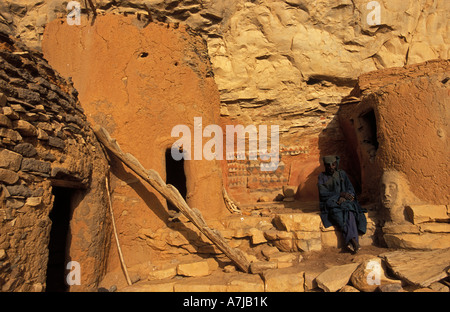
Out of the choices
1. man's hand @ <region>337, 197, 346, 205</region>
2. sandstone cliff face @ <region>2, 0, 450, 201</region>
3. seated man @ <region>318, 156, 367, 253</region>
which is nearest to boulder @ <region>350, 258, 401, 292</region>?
seated man @ <region>318, 156, 367, 253</region>

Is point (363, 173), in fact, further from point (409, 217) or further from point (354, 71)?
point (354, 71)

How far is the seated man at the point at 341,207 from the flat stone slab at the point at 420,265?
619mm

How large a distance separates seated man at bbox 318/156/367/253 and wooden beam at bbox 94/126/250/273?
1.52 metres

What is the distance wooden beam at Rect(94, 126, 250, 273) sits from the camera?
430 cm

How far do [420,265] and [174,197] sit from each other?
3.43 meters

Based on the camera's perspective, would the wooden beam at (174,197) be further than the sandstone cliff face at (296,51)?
No

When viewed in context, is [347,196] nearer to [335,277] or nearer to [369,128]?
[335,277]

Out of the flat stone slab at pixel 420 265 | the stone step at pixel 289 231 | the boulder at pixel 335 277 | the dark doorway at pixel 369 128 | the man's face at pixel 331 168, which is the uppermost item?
the dark doorway at pixel 369 128

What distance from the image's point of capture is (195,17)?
290 inches

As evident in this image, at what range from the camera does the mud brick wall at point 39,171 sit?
2.48 m

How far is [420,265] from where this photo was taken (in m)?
3.41

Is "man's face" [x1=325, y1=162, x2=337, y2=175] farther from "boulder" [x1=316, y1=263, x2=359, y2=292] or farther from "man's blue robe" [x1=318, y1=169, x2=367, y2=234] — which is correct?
"boulder" [x1=316, y1=263, x2=359, y2=292]

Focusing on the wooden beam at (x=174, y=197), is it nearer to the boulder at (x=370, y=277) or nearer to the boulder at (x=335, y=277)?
the boulder at (x=335, y=277)

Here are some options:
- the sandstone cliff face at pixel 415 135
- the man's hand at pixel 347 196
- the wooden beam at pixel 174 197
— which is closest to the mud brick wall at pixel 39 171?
the wooden beam at pixel 174 197
